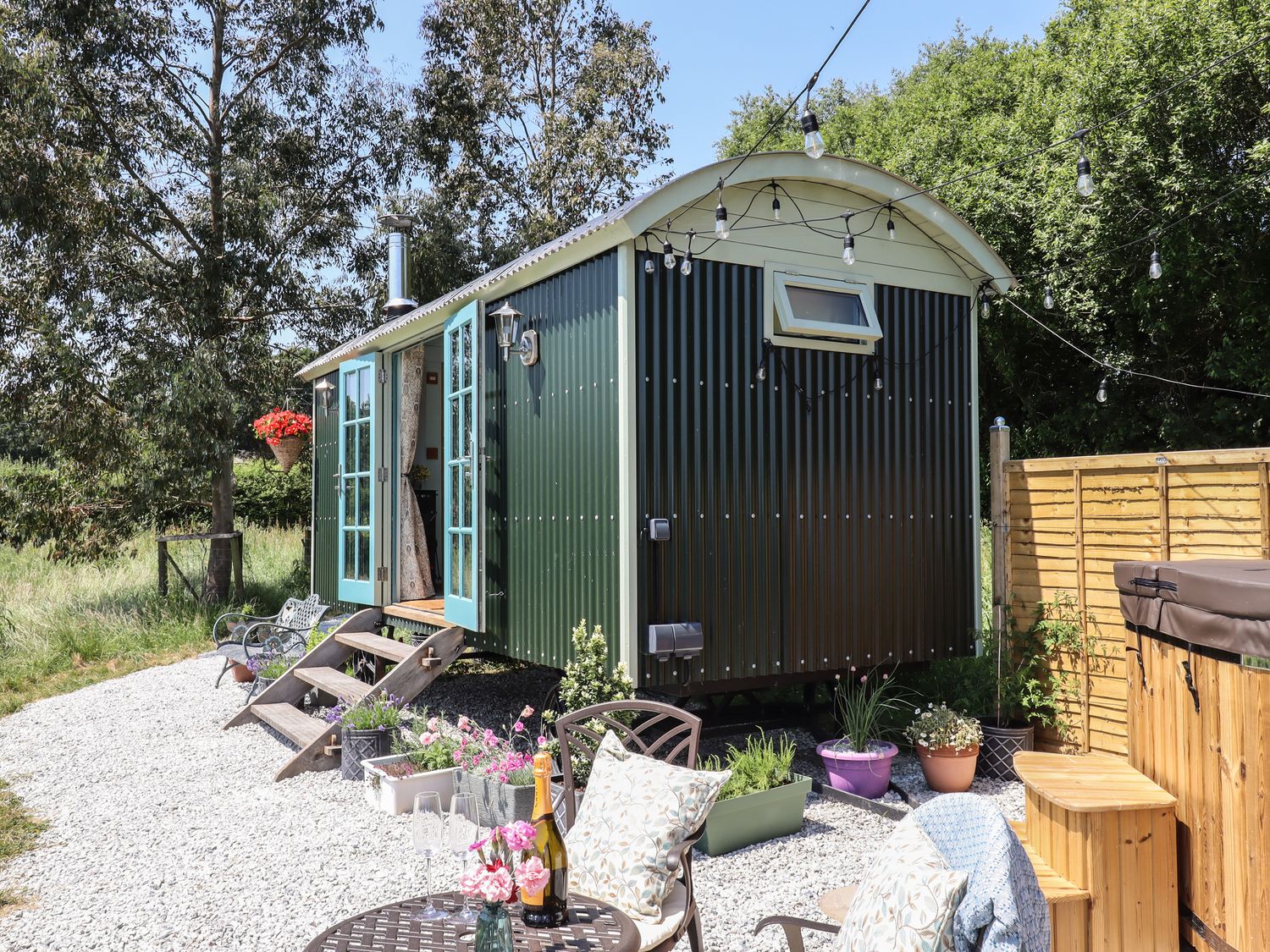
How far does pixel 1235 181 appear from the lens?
35.6 feet

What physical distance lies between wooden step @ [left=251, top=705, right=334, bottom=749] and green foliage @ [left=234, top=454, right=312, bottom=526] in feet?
27.3

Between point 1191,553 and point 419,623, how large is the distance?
4.72 metres

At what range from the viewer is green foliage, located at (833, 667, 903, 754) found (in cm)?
509

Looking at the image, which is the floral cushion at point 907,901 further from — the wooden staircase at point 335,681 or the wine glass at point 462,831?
the wooden staircase at point 335,681

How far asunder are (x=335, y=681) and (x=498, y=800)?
218 cm

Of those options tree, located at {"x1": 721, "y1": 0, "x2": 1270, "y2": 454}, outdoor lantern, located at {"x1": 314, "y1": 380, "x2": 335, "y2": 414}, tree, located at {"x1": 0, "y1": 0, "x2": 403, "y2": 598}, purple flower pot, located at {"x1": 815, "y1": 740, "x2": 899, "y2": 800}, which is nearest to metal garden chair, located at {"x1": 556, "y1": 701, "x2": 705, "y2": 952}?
A: purple flower pot, located at {"x1": 815, "y1": 740, "x2": 899, "y2": 800}

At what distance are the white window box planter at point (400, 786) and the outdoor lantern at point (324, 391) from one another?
14.3 ft

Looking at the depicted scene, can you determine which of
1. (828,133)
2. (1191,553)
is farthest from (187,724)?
(828,133)

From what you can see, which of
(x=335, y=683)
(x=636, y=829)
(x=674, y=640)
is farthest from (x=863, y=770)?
(x=335, y=683)

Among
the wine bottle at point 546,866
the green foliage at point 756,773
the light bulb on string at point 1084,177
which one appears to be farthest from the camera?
the green foliage at point 756,773

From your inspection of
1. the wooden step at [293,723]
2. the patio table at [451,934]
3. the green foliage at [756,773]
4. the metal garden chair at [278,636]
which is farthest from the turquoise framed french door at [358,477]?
the patio table at [451,934]

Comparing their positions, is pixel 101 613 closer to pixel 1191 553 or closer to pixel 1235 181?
pixel 1191 553

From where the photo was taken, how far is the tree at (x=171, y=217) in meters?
10.5

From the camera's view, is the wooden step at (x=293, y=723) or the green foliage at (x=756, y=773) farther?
the wooden step at (x=293, y=723)
